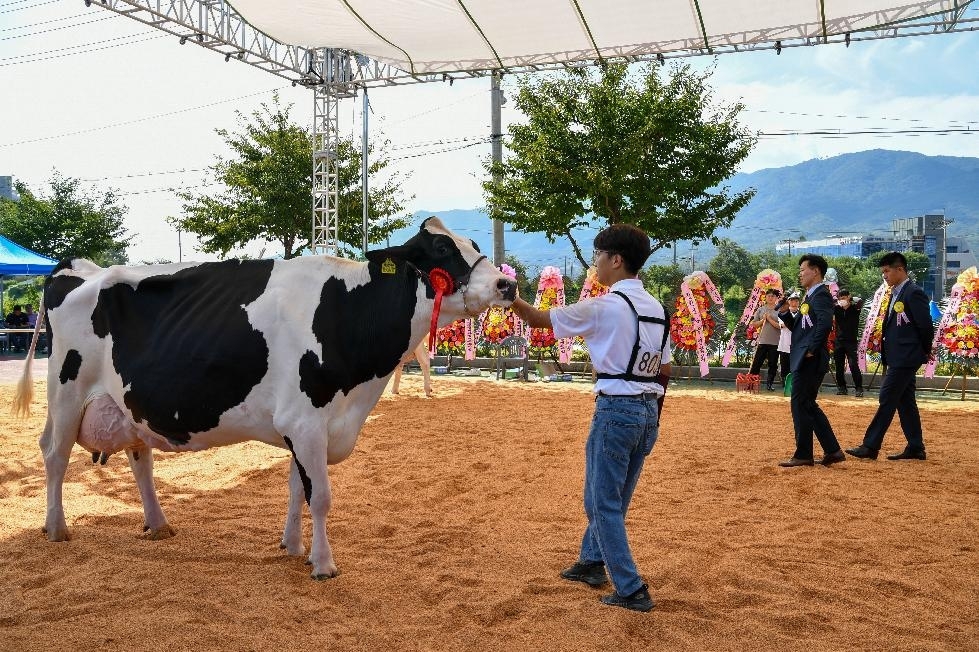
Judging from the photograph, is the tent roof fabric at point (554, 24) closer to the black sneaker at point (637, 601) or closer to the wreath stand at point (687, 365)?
the wreath stand at point (687, 365)

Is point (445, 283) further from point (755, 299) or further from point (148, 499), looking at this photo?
point (755, 299)

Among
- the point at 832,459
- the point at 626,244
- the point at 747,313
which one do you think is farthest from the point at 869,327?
the point at 626,244

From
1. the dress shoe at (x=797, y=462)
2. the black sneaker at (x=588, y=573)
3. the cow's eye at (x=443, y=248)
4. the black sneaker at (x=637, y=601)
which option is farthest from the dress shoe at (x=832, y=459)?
the cow's eye at (x=443, y=248)

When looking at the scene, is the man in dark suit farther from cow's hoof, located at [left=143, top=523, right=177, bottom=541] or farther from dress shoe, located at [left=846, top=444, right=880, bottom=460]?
cow's hoof, located at [left=143, top=523, right=177, bottom=541]

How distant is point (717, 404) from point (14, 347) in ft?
65.0

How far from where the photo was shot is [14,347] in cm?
2188

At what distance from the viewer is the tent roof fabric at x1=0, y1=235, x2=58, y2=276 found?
16.8 metres

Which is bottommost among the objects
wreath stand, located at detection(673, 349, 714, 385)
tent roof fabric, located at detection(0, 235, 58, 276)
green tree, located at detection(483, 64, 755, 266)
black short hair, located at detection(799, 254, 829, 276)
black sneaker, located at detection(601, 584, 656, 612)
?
black sneaker, located at detection(601, 584, 656, 612)

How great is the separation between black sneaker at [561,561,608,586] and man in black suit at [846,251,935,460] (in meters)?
4.14

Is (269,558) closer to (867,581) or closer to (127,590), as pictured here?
(127,590)

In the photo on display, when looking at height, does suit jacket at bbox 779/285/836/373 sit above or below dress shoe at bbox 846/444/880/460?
above

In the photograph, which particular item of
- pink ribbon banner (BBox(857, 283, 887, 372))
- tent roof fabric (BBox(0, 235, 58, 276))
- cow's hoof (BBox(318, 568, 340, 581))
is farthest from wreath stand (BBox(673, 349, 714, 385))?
tent roof fabric (BBox(0, 235, 58, 276))

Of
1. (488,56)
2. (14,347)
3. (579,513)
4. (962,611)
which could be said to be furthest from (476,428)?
(14,347)

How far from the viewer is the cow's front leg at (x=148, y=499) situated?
466cm
